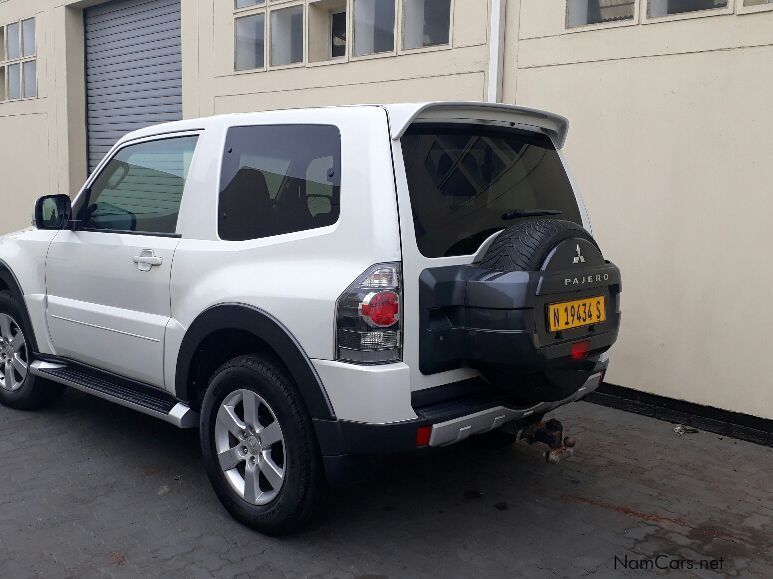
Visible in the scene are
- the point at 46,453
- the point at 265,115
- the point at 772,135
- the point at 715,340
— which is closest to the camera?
the point at 265,115

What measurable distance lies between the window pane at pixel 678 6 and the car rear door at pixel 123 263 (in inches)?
133

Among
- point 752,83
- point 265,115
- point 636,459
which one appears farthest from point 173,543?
point 752,83

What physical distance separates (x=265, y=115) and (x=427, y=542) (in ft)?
7.09

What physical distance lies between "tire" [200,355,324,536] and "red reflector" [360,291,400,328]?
536 millimetres

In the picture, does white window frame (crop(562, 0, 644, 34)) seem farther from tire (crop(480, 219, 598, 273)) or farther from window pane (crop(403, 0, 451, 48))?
tire (crop(480, 219, 598, 273))

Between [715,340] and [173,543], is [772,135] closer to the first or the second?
[715,340]

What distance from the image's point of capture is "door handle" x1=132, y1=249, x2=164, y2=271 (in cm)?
397

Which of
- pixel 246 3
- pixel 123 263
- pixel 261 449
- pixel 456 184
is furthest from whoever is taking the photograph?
pixel 246 3

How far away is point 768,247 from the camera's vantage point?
16.1 ft

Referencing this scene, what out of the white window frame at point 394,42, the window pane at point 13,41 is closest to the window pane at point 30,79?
the window pane at point 13,41

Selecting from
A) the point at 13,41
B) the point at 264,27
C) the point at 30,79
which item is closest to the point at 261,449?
the point at 264,27

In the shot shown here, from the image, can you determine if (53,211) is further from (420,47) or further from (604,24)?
(604,24)

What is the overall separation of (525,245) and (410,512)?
4.97ft

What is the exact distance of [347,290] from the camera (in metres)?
3.07
